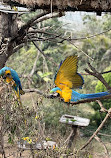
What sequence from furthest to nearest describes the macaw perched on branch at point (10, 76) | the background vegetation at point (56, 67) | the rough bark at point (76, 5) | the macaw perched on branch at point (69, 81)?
the background vegetation at point (56, 67), the macaw perched on branch at point (10, 76), the macaw perched on branch at point (69, 81), the rough bark at point (76, 5)

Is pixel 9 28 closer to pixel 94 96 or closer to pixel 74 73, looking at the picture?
pixel 74 73

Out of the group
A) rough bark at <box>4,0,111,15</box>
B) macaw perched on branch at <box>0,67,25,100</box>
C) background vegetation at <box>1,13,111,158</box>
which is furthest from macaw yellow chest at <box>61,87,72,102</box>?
background vegetation at <box>1,13,111,158</box>

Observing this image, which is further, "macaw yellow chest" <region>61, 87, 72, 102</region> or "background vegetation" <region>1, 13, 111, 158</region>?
"background vegetation" <region>1, 13, 111, 158</region>

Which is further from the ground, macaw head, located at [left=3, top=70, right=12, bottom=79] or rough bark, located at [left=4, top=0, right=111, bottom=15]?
rough bark, located at [left=4, top=0, right=111, bottom=15]

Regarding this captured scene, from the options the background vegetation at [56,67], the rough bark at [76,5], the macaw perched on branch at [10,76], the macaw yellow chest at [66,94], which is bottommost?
the background vegetation at [56,67]

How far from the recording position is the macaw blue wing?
1386 millimetres

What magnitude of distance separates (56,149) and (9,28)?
100 centimetres

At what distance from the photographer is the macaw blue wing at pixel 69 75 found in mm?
1386

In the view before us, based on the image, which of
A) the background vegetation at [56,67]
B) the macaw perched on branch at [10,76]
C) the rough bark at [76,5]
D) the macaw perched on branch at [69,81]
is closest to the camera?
the rough bark at [76,5]

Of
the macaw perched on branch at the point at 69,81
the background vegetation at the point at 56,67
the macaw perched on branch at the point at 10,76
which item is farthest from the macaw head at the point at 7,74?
the background vegetation at the point at 56,67

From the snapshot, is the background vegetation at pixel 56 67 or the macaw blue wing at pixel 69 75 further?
the background vegetation at pixel 56 67

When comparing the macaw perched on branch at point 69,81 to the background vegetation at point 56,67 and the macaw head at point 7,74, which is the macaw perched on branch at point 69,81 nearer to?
the macaw head at point 7,74

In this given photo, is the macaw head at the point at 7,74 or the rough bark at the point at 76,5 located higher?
the rough bark at the point at 76,5

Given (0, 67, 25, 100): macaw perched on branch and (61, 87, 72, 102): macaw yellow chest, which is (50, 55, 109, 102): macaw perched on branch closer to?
(61, 87, 72, 102): macaw yellow chest
